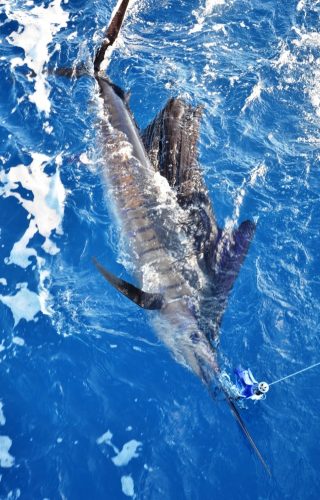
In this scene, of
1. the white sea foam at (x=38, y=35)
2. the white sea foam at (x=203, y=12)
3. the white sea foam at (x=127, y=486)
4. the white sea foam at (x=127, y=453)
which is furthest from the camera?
the white sea foam at (x=203, y=12)

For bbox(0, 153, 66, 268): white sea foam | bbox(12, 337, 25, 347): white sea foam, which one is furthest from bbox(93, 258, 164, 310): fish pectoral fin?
bbox(0, 153, 66, 268): white sea foam

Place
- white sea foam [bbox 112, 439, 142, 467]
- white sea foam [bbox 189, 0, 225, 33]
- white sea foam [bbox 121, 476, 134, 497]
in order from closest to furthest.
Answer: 1. white sea foam [bbox 121, 476, 134, 497]
2. white sea foam [bbox 112, 439, 142, 467]
3. white sea foam [bbox 189, 0, 225, 33]

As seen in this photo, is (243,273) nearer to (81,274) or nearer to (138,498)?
(81,274)

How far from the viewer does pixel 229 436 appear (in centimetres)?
416

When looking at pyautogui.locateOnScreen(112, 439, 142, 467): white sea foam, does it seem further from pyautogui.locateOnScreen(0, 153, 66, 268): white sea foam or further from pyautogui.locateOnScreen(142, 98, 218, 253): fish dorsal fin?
pyautogui.locateOnScreen(0, 153, 66, 268): white sea foam

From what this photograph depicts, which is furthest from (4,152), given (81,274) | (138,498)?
(138,498)

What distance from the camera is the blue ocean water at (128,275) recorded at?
4.04 m

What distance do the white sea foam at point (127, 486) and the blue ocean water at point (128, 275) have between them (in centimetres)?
2

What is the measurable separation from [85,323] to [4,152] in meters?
3.02

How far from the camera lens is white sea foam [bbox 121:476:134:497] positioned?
12.7 ft

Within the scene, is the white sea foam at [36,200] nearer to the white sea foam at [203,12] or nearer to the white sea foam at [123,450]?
the white sea foam at [123,450]

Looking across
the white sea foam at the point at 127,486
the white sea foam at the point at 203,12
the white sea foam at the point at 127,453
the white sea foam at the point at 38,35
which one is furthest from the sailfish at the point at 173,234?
the white sea foam at the point at 203,12

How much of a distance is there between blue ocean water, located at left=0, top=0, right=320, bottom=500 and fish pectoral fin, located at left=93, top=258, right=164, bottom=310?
28 centimetres

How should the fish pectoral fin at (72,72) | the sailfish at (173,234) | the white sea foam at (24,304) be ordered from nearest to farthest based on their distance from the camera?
the sailfish at (173,234), the white sea foam at (24,304), the fish pectoral fin at (72,72)
